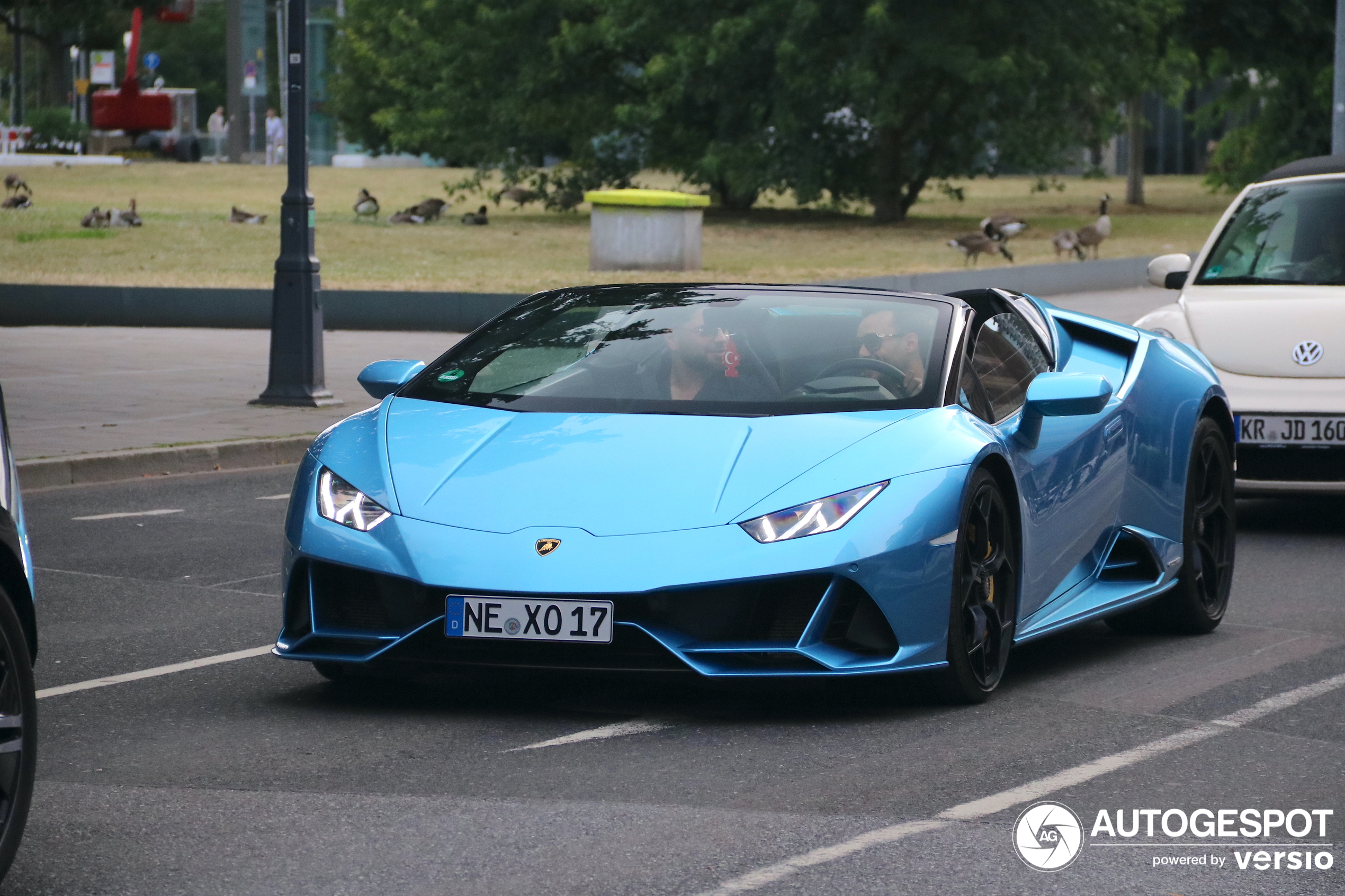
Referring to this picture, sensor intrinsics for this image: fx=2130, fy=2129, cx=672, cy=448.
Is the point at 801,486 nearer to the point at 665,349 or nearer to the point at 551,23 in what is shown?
the point at 665,349

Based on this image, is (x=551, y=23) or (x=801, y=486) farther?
(x=551, y=23)

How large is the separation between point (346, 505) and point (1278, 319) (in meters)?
5.97

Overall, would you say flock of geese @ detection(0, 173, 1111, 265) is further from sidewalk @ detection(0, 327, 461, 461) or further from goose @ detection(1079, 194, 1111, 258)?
sidewalk @ detection(0, 327, 461, 461)

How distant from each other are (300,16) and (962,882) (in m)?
11.8

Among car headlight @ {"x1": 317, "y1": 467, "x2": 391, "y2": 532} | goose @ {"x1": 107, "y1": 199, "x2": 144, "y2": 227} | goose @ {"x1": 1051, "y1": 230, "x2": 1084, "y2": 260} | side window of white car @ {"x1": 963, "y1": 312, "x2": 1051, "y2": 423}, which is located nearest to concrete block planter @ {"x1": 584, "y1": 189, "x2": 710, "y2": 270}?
goose @ {"x1": 1051, "y1": 230, "x2": 1084, "y2": 260}

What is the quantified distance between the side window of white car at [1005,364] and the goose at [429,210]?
3480 centimetres

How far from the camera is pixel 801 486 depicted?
5.74 meters

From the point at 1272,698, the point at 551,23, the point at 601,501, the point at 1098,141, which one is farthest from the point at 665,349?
the point at 1098,141

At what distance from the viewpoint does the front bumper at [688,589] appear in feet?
18.2

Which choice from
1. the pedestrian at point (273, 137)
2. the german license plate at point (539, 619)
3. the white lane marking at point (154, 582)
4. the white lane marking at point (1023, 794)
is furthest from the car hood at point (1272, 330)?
the pedestrian at point (273, 137)

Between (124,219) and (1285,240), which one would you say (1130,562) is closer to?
(1285,240)

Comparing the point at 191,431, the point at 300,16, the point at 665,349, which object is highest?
the point at 300,16

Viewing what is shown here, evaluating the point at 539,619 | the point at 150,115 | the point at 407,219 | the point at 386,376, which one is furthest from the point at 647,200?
the point at 150,115

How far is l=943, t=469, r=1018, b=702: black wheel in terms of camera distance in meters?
5.94
